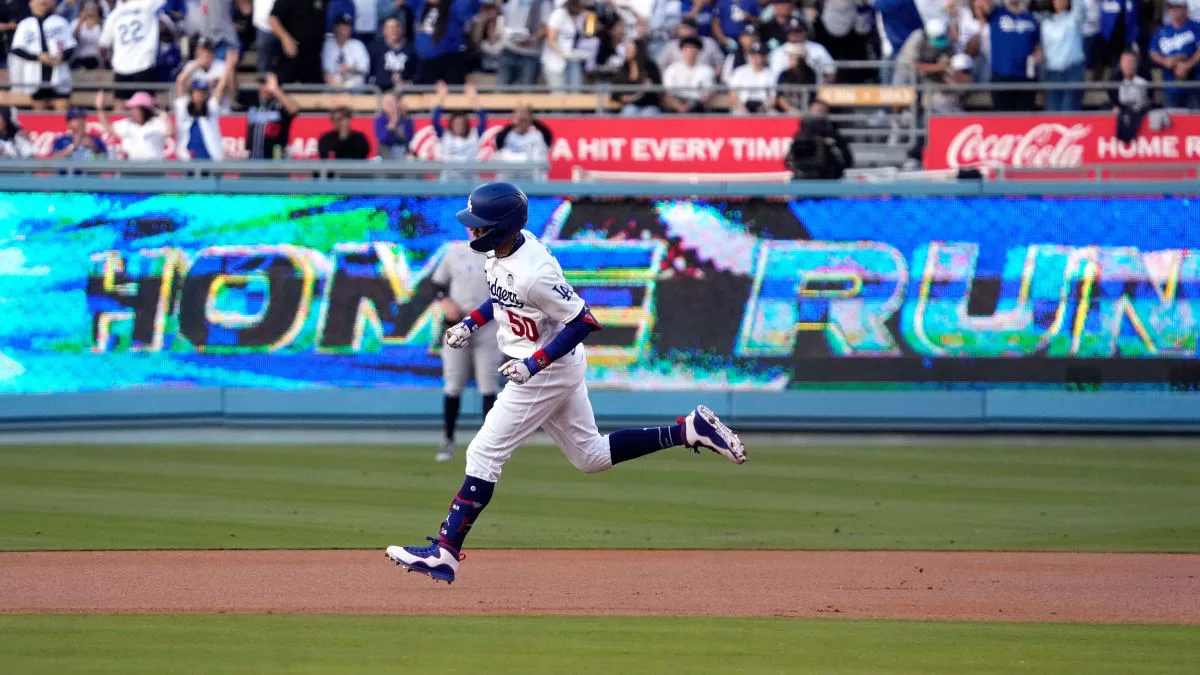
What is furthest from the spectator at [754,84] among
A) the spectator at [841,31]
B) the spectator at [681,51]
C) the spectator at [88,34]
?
the spectator at [88,34]

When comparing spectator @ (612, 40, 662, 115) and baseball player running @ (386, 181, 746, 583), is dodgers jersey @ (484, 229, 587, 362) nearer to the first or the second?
baseball player running @ (386, 181, 746, 583)

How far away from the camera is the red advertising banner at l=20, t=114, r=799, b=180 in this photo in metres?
19.8

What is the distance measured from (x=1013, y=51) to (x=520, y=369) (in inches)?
536

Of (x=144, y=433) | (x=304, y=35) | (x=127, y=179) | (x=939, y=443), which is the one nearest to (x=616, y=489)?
(x=939, y=443)

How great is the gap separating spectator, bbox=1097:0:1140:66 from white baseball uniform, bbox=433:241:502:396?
10099mm

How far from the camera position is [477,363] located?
15258 millimetres

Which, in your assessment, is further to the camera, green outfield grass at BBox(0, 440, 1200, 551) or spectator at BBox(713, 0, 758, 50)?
spectator at BBox(713, 0, 758, 50)

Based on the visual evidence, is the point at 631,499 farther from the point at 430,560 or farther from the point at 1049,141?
the point at 1049,141

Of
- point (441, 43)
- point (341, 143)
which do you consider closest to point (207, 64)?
point (341, 143)

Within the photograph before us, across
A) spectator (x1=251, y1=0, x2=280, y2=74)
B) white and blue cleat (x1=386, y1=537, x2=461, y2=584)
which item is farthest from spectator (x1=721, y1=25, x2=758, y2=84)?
white and blue cleat (x1=386, y1=537, x2=461, y2=584)

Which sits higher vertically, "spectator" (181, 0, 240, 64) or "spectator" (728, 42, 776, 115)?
"spectator" (181, 0, 240, 64)

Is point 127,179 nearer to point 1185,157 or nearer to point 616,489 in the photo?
point 616,489

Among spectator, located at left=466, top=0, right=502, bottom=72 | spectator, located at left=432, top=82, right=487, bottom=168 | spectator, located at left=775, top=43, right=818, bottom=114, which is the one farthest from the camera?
spectator, located at left=466, top=0, right=502, bottom=72

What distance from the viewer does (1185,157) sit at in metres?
19.9
